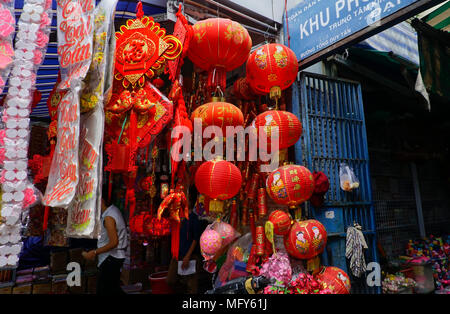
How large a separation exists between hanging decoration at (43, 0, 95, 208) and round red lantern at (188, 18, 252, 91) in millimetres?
1207

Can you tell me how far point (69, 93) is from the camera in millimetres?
2225

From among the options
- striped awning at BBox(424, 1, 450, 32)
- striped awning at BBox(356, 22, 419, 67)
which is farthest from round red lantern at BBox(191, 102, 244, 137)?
striped awning at BBox(424, 1, 450, 32)

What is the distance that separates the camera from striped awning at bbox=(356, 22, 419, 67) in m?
4.74

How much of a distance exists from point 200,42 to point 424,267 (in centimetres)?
587

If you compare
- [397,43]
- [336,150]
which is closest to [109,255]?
[336,150]

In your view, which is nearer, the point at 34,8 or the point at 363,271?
the point at 34,8

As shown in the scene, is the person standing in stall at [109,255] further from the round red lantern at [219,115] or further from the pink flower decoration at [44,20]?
the pink flower decoration at [44,20]

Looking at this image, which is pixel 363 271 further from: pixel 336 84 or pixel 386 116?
pixel 386 116

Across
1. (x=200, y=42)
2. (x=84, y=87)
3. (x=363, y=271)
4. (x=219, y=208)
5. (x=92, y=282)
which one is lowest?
(x=92, y=282)

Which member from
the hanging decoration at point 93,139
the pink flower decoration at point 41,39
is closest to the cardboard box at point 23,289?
the hanging decoration at point 93,139

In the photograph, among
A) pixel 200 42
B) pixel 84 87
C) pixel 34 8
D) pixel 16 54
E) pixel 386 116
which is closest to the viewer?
pixel 16 54

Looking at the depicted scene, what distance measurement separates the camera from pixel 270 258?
10.8ft

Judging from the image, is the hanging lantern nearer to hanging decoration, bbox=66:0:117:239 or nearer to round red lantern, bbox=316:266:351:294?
hanging decoration, bbox=66:0:117:239

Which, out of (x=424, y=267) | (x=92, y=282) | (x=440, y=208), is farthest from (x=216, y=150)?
(x=440, y=208)
